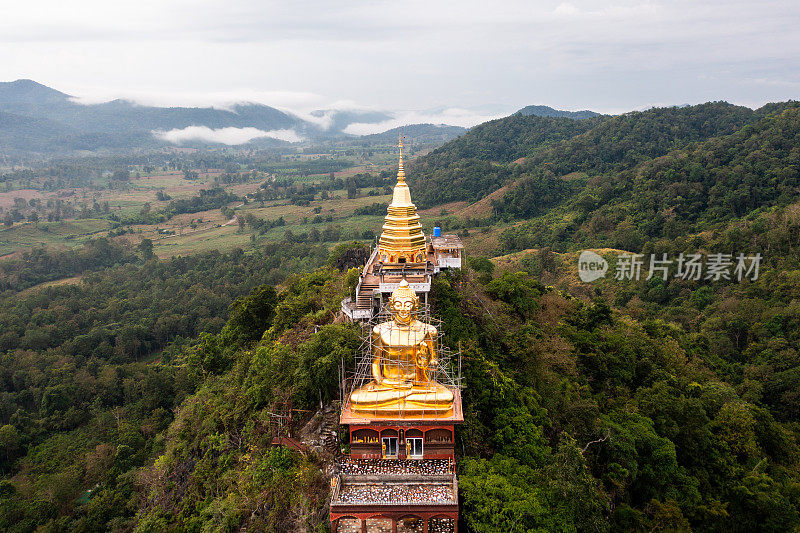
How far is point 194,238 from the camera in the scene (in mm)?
106250

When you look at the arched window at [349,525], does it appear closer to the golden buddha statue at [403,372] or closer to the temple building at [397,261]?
the golden buddha statue at [403,372]

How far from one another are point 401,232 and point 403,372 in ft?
29.7

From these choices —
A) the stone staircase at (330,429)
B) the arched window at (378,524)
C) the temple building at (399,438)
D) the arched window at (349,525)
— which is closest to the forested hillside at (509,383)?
the stone staircase at (330,429)

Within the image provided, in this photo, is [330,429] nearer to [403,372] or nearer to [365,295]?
[403,372]

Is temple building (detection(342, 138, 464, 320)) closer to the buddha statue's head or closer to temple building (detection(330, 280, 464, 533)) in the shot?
temple building (detection(330, 280, 464, 533))

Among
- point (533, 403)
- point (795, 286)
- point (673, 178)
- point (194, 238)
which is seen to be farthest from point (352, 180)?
point (533, 403)

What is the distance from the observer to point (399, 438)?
611 inches

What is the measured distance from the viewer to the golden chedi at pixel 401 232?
23875 millimetres

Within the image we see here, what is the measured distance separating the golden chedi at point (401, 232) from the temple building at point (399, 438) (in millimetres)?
6776

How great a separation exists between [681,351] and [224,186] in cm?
17100

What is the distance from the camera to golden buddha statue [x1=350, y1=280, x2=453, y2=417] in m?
15.6

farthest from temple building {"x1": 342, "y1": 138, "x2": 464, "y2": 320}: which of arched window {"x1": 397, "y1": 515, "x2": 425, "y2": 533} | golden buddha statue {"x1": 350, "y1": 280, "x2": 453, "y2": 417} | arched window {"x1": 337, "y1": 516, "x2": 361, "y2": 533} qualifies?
arched window {"x1": 397, "y1": 515, "x2": 425, "y2": 533}

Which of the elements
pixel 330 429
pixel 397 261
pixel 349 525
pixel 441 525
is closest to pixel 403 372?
pixel 330 429

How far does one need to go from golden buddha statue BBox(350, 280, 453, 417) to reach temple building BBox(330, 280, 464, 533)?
0.10 ft
